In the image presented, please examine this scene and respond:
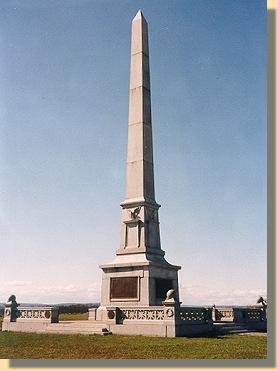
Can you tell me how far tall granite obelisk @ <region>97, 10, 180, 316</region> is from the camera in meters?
19.4

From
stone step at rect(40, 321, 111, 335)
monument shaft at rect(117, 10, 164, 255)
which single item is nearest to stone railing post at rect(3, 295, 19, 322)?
stone step at rect(40, 321, 111, 335)

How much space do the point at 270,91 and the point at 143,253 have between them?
35.8 feet

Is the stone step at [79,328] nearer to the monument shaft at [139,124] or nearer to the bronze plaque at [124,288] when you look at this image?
the bronze plaque at [124,288]

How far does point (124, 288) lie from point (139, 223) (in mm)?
3062

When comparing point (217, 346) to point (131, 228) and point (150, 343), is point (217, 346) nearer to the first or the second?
point (150, 343)

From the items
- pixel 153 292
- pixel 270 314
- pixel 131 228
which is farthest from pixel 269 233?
pixel 131 228

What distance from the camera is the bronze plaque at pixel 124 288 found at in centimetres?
1939

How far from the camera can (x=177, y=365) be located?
10484mm

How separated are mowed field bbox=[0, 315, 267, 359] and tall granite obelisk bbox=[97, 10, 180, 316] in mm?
3603

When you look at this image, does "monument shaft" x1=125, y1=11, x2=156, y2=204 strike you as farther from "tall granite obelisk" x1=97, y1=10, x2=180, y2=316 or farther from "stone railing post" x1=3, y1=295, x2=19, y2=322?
"stone railing post" x1=3, y1=295, x2=19, y2=322

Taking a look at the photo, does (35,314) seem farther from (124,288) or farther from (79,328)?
(124,288)

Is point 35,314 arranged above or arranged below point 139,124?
below

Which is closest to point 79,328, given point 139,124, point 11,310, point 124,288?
point 124,288

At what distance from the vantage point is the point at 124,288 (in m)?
19.7
